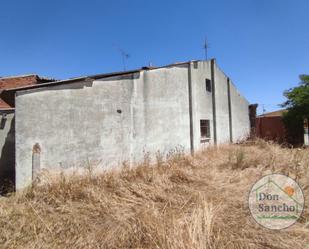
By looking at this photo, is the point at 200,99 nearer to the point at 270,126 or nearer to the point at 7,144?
the point at 7,144

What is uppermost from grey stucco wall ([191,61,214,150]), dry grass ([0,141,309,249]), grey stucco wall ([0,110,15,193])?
grey stucco wall ([191,61,214,150])

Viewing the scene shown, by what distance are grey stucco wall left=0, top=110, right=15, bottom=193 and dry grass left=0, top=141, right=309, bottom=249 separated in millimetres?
3264

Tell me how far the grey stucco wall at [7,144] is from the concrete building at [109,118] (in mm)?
938

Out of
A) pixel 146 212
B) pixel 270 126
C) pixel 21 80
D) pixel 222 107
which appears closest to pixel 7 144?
pixel 21 80

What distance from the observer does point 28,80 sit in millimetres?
12445

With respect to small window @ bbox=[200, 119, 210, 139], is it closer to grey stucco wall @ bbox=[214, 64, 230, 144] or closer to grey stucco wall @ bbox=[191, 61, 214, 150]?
grey stucco wall @ bbox=[191, 61, 214, 150]

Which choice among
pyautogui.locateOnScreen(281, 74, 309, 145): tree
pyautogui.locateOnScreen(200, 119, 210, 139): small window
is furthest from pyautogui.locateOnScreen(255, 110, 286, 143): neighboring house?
pyautogui.locateOnScreen(200, 119, 210, 139): small window

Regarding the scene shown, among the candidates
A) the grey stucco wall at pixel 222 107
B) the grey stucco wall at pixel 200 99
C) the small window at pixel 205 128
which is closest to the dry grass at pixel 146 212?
the grey stucco wall at pixel 200 99

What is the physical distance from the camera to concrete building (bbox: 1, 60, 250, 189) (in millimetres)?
6742

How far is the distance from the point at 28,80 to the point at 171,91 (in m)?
7.17

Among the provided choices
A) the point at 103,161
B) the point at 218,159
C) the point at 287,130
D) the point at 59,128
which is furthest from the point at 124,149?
the point at 287,130

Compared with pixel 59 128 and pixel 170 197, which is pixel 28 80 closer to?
pixel 59 128

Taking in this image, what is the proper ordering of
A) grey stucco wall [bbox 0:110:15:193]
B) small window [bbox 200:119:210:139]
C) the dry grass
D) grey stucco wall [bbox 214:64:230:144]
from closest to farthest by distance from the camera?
1. the dry grass
2. grey stucco wall [bbox 0:110:15:193]
3. small window [bbox 200:119:210:139]
4. grey stucco wall [bbox 214:64:230:144]

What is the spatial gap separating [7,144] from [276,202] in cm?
831
